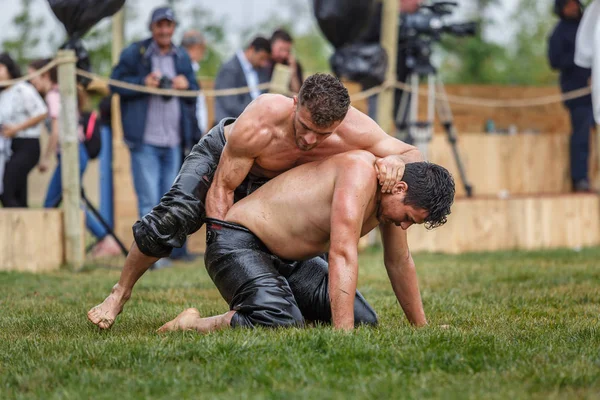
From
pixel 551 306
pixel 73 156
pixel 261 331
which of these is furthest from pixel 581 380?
pixel 73 156

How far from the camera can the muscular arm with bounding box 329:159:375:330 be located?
4027 millimetres

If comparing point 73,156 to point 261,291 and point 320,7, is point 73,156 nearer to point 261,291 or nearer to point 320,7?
point 320,7

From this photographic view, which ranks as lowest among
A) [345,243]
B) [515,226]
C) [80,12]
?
[515,226]

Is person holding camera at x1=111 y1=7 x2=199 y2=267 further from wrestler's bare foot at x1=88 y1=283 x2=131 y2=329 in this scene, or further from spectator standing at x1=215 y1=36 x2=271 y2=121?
wrestler's bare foot at x1=88 y1=283 x2=131 y2=329

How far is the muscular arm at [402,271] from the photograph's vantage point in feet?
15.1

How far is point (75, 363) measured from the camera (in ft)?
12.0

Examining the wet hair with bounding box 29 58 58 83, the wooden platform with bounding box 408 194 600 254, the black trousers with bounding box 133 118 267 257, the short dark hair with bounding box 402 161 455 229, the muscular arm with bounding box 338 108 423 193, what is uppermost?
the wet hair with bounding box 29 58 58 83

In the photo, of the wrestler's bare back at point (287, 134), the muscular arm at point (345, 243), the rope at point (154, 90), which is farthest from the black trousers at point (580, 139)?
the muscular arm at point (345, 243)

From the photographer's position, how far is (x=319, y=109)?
4.20 metres

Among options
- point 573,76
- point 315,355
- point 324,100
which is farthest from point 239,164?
point 573,76

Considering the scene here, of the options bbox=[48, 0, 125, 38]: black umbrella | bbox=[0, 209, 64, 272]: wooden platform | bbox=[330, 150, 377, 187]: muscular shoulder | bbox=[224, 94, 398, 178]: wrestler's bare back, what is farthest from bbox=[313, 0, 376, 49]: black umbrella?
bbox=[330, 150, 377, 187]: muscular shoulder

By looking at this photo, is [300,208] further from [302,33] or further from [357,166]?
[302,33]

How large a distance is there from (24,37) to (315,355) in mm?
13694

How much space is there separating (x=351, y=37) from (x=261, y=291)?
209 inches
